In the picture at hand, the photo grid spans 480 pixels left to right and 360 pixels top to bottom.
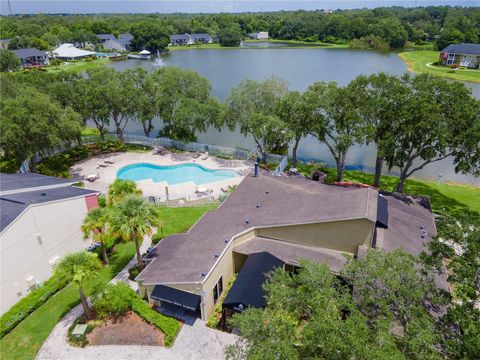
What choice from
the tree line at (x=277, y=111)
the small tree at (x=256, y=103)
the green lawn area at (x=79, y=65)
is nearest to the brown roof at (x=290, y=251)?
the tree line at (x=277, y=111)

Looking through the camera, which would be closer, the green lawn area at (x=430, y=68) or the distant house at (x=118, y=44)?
the green lawn area at (x=430, y=68)

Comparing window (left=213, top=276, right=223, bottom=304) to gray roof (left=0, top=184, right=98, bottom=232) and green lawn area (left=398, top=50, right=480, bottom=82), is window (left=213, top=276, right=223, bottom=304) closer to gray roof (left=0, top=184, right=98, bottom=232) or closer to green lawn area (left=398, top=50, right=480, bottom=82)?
gray roof (left=0, top=184, right=98, bottom=232)

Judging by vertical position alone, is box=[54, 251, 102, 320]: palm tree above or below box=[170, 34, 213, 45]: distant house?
below

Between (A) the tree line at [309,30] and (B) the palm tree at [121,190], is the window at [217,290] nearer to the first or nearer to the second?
(B) the palm tree at [121,190]

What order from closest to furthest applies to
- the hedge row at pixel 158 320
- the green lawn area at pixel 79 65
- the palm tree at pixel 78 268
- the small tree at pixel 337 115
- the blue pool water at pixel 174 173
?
1. the palm tree at pixel 78 268
2. the hedge row at pixel 158 320
3. the small tree at pixel 337 115
4. the blue pool water at pixel 174 173
5. the green lawn area at pixel 79 65

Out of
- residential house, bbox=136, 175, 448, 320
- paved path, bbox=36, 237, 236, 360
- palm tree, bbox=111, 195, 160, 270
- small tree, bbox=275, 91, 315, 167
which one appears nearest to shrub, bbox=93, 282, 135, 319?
residential house, bbox=136, 175, 448, 320

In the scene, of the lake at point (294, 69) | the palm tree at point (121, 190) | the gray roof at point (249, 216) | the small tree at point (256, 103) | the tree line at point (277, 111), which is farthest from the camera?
the lake at point (294, 69)

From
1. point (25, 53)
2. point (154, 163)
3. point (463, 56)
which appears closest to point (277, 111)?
point (154, 163)
